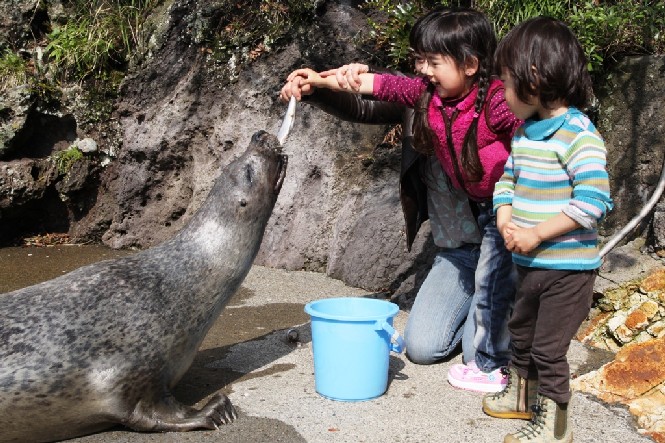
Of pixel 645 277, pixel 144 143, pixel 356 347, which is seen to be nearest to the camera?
pixel 356 347

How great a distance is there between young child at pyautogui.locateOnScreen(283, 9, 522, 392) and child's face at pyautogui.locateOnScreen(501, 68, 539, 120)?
526 mm

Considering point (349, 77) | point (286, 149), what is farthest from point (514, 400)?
point (286, 149)

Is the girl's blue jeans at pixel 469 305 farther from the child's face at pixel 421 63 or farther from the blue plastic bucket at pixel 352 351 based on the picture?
the child's face at pixel 421 63

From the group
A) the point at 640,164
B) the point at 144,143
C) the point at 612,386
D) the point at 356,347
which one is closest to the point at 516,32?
the point at 356,347

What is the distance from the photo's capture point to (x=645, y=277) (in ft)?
14.5

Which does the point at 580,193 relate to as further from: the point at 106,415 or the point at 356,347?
the point at 106,415

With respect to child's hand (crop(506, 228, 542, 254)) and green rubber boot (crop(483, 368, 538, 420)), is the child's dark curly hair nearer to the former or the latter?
child's hand (crop(506, 228, 542, 254))

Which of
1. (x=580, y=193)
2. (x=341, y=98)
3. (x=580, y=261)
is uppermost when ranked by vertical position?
(x=341, y=98)

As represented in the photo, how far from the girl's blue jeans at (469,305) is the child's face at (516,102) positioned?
32.3 inches

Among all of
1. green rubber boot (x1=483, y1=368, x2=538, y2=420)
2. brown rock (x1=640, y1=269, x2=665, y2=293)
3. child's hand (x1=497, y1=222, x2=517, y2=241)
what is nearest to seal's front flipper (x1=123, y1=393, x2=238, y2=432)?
green rubber boot (x1=483, y1=368, x2=538, y2=420)

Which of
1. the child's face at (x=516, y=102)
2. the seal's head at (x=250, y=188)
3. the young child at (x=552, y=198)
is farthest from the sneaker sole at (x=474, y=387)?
the child's face at (x=516, y=102)

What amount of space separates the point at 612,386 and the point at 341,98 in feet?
6.44

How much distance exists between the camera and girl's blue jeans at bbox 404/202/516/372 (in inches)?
142

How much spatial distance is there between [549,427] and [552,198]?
33.7 inches
